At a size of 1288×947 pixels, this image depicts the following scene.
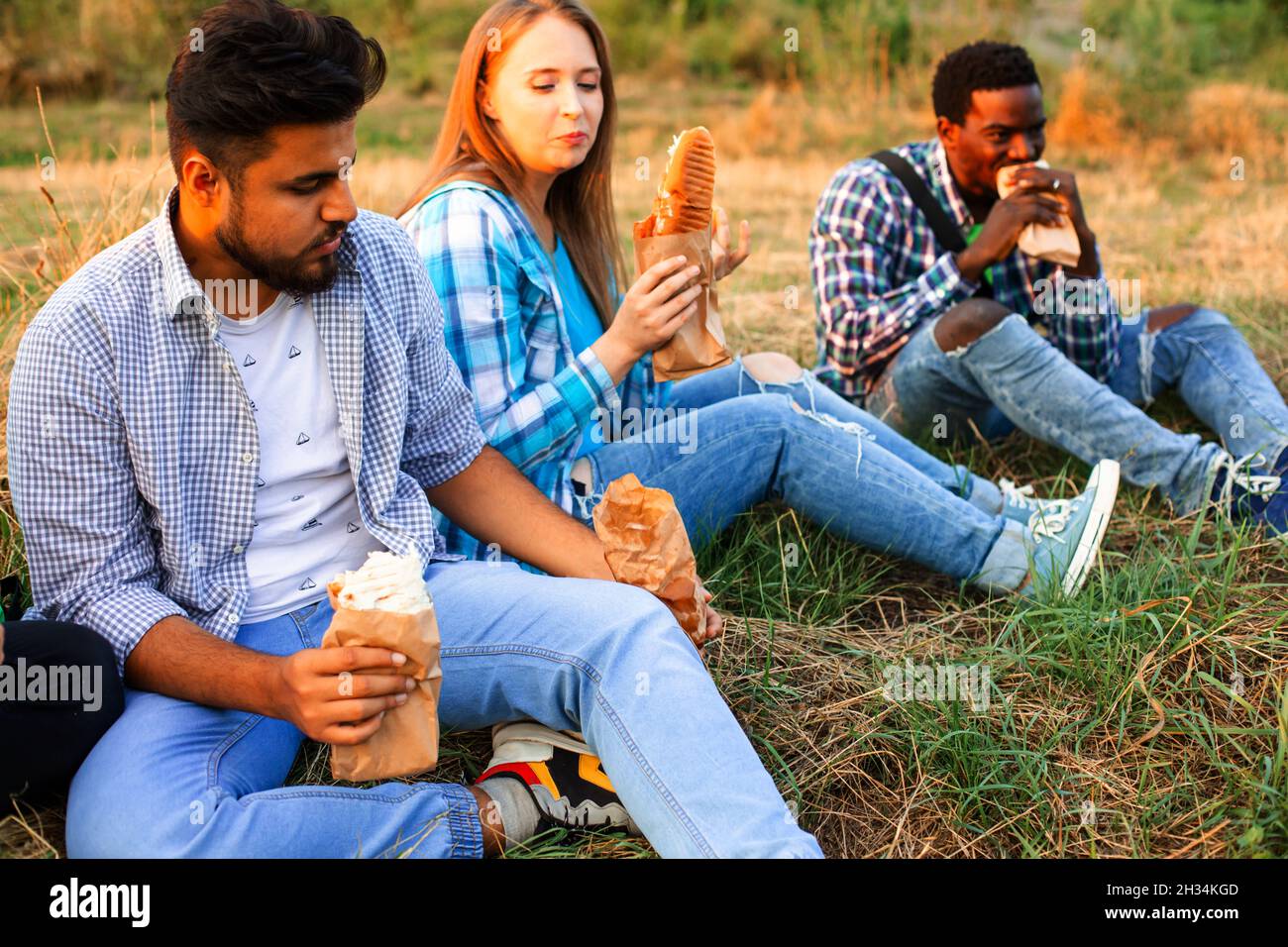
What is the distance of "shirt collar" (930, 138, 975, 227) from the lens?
12.8 feet

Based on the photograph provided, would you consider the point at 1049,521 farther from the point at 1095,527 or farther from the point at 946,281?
the point at 946,281

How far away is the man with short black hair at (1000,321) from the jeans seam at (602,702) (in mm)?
1886

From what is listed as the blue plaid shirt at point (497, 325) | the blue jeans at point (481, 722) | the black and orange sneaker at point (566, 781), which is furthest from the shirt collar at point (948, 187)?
the black and orange sneaker at point (566, 781)

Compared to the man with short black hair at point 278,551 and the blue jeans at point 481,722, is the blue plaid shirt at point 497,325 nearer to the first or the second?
the man with short black hair at point 278,551

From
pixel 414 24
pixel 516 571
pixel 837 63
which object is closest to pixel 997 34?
pixel 837 63

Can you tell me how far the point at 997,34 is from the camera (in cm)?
1237

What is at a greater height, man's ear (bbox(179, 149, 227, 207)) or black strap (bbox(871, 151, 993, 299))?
man's ear (bbox(179, 149, 227, 207))

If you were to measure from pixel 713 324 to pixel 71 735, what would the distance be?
5.04 feet

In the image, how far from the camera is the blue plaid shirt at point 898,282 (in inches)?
148

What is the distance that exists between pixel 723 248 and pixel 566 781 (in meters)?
1.30

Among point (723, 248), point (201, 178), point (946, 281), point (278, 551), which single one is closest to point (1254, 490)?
point (946, 281)

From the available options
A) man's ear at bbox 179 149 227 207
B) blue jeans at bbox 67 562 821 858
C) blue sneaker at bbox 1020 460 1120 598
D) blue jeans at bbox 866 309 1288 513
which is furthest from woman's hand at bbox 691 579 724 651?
blue jeans at bbox 866 309 1288 513

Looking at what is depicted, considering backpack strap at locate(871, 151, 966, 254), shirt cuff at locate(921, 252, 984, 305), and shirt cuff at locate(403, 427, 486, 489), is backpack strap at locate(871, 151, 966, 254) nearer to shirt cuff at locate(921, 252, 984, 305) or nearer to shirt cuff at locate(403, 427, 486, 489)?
shirt cuff at locate(921, 252, 984, 305)

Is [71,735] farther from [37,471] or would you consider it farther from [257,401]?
[257,401]
